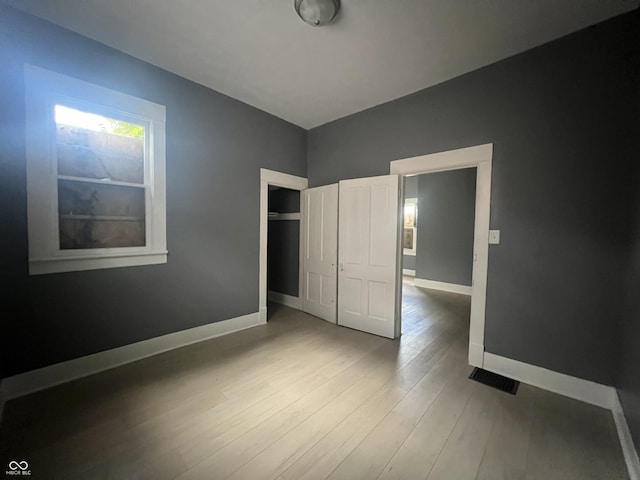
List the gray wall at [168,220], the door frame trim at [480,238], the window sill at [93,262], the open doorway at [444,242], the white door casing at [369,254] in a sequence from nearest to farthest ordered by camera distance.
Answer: the gray wall at [168,220] → the window sill at [93,262] → the door frame trim at [480,238] → the white door casing at [369,254] → the open doorway at [444,242]

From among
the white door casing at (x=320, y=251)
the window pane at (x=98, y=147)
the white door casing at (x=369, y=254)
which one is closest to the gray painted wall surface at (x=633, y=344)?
the white door casing at (x=369, y=254)

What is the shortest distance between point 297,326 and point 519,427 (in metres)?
2.44

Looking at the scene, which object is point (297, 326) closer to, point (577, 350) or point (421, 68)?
point (577, 350)

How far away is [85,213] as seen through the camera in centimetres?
221

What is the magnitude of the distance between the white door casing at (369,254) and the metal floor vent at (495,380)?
0.94 m

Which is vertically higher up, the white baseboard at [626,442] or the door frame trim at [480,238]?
the door frame trim at [480,238]

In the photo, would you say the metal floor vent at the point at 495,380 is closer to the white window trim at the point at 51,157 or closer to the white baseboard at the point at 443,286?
the white baseboard at the point at 443,286

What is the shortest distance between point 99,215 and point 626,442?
435cm

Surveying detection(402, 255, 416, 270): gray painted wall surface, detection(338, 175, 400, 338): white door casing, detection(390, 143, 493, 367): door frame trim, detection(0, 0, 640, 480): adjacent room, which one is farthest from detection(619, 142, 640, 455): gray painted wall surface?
detection(402, 255, 416, 270): gray painted wall surface

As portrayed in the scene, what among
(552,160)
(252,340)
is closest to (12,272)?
(252,340)

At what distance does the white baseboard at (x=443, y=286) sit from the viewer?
5347 millimetres

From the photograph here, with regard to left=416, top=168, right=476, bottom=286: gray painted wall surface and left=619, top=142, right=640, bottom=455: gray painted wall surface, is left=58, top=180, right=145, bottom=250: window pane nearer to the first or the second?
left=619, top=142, right=640, bottom=455: gray painted wall surface
